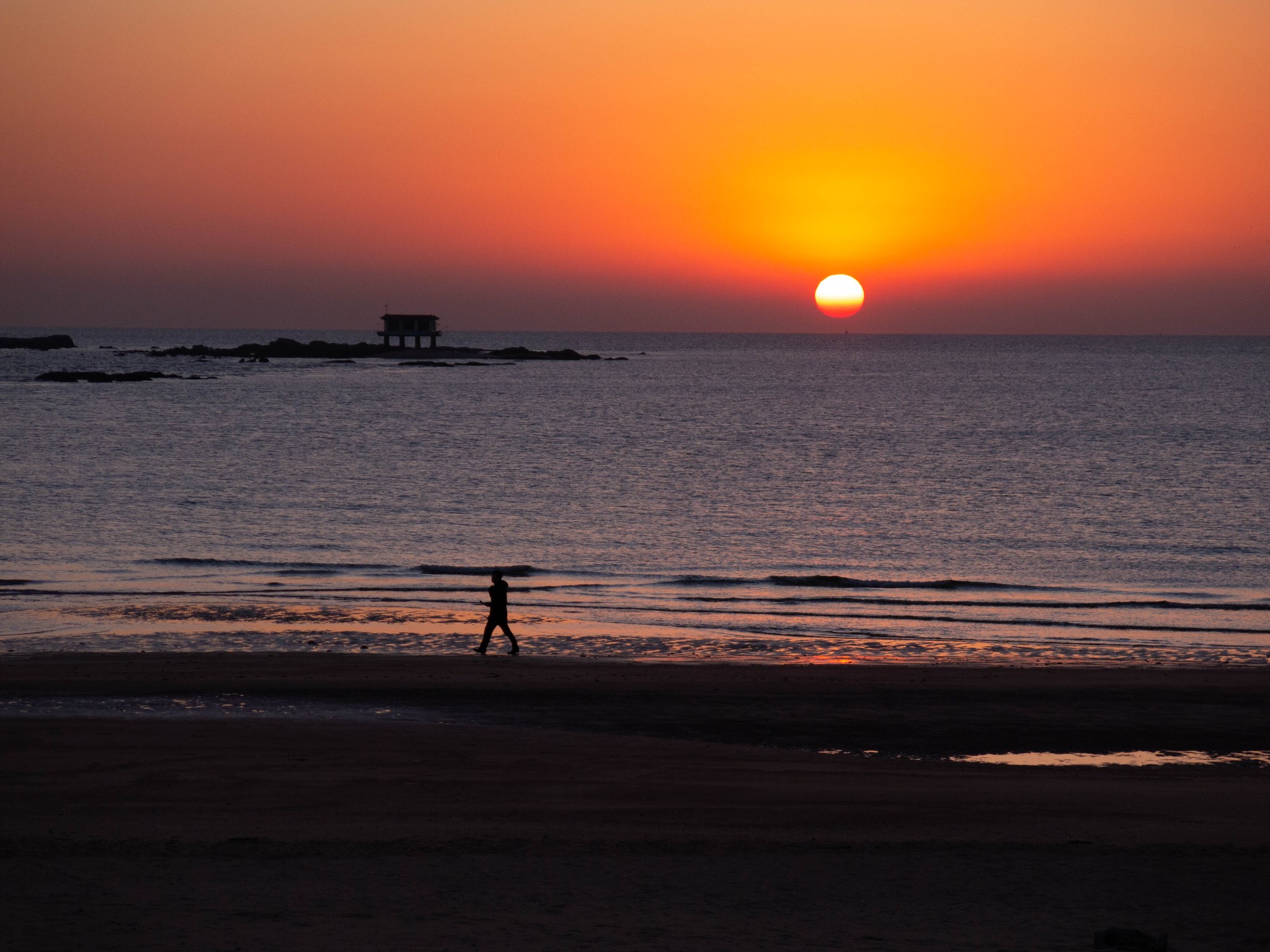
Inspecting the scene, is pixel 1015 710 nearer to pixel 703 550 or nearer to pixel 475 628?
pixel 475 628

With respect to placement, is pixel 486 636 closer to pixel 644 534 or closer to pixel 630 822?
pixel 630 822

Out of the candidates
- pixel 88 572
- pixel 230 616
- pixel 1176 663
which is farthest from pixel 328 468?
pixel 1176 663

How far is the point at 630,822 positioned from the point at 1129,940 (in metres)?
4.78

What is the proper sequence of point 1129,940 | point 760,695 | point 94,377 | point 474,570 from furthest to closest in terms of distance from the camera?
point 94,377, point 474,570, point 760,695, point 1129,940

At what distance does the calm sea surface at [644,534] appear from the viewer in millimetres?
24109

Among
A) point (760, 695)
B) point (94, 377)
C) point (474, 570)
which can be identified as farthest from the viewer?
point (94, 377)

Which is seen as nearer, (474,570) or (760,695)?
(760,695)

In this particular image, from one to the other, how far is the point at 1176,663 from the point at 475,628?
13335mm

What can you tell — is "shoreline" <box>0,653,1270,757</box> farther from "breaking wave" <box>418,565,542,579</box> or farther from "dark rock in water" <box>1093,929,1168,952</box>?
"breaking wave" <box>418,565,542,579</box>

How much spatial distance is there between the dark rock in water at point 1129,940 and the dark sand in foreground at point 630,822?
36 cm

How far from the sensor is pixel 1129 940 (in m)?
8.11

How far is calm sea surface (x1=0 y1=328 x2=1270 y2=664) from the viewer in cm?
2411

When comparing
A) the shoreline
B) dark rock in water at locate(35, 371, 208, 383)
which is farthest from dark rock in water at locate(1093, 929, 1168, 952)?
dark rock in water at locate(35, 371, 208, 383)

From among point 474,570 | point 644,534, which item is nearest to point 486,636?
point 474,570
